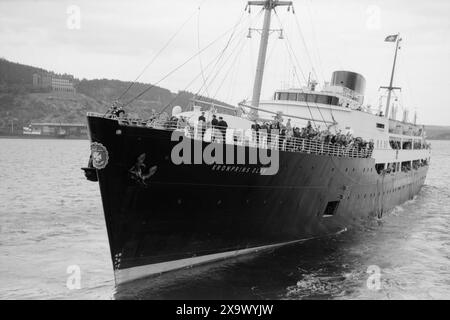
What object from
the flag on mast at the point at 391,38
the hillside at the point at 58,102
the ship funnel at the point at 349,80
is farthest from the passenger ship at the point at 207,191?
the hillside at the point at 58,102

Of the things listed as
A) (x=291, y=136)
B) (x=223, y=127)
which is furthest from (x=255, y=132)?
(x=291, y=136)

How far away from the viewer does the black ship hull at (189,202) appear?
41.9 ft

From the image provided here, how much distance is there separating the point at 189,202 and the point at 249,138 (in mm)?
3209

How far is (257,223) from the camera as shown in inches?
635

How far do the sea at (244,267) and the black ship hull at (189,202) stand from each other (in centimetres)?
70

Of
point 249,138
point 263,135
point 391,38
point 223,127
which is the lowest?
point 249,138

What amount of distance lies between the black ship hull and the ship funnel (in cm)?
1200

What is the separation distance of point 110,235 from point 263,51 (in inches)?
419

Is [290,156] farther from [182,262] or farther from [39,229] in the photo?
[39,229]

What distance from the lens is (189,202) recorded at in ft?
45.4

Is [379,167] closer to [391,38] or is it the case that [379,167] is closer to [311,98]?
[311,98]

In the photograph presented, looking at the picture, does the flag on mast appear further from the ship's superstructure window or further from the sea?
the sea

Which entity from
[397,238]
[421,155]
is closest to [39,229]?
[397,238]

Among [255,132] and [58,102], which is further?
[58,102]
